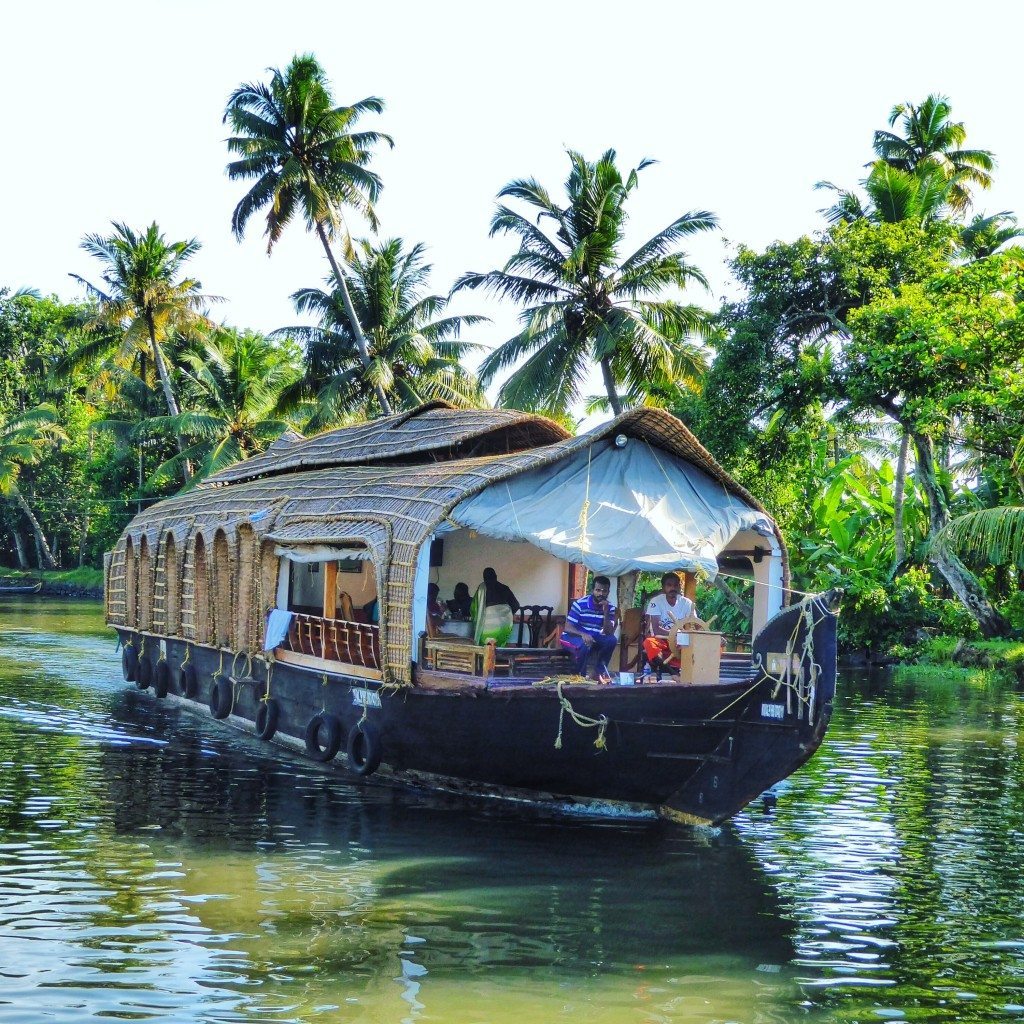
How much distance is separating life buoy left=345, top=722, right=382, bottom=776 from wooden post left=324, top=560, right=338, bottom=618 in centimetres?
124

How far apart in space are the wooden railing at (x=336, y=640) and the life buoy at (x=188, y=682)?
2901mm

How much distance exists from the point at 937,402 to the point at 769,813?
1011 centimetres

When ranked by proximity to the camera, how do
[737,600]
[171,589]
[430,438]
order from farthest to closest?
[171,589], [737,600], [430,438]

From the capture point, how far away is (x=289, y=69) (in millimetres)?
22469


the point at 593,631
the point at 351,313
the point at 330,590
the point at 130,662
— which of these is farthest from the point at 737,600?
the point at 351,313

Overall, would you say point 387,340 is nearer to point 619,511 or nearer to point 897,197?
point 897,197

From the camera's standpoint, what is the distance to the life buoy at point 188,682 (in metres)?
14.1

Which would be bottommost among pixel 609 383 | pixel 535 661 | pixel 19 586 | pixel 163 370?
pixel 19 586

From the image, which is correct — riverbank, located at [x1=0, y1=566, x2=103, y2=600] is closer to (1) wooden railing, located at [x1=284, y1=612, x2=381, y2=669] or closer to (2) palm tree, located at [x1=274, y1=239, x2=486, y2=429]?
(2) palm tree, located at [x1=274, y1=239, x2=486, y2=429]

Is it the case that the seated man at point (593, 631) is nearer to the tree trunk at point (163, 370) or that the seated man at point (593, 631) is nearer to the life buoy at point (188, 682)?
the life buoy at point (188, 682)

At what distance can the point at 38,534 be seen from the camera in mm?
43094

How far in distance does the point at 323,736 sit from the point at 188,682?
432 centimetres

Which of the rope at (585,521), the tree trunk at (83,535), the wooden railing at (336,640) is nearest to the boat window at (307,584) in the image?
the wooden railing at (336,640)

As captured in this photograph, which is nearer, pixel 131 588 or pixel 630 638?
pixel 630 638
